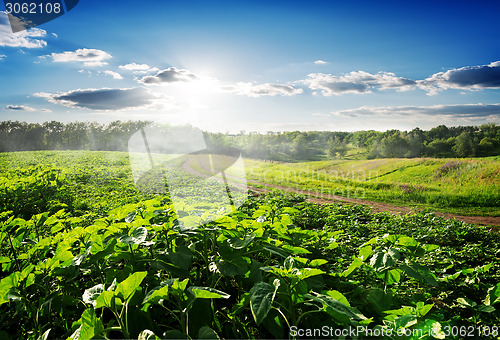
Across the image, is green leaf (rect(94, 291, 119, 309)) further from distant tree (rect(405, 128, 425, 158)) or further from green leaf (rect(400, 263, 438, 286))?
distant tree (rect(405, 128, 425, 158))

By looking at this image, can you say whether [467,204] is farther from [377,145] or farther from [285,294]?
[285,294]

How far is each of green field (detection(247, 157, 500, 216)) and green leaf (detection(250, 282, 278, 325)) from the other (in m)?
11.4

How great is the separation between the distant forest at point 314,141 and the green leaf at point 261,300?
63.1 ft

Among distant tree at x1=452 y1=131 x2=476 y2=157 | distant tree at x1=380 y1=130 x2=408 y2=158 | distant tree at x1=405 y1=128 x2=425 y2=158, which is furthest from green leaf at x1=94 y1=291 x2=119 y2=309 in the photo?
distant tree at x1=380 y1=130 x2=408 y2=158

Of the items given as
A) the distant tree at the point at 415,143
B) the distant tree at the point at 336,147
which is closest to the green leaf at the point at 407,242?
the distant tree at the point at 415,143

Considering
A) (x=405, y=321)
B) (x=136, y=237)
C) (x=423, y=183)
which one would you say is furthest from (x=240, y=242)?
(x=423, y=183)

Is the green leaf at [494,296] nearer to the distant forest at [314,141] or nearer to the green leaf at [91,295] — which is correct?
the green leaf at [91,295]

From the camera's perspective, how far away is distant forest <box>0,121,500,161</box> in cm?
1661

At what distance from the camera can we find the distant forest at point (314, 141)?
54.5 feet

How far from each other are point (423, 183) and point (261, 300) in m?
15.7

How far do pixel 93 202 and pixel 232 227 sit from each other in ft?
24.0

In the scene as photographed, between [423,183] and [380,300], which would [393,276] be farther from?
[423,183]

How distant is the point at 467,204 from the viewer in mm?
11539

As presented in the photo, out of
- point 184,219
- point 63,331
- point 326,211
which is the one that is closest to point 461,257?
point 326,211
